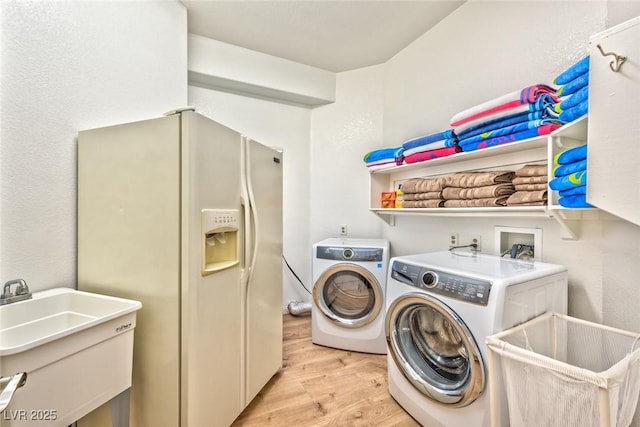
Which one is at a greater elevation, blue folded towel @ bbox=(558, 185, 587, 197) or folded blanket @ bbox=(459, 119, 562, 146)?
folded blanket @ bbox=(459, 119, 562, 146)

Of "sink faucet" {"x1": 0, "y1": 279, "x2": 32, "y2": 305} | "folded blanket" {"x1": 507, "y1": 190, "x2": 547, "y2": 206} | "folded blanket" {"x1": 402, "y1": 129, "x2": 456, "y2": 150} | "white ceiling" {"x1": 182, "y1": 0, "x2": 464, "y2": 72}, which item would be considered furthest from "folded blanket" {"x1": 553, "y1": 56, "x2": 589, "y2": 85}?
"sink faucet" {"x1": 0, "y1": 279, "x2": 32, "y2": 305}

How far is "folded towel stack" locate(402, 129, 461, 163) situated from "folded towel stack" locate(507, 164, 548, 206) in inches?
17.2

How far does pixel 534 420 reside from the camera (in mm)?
1016

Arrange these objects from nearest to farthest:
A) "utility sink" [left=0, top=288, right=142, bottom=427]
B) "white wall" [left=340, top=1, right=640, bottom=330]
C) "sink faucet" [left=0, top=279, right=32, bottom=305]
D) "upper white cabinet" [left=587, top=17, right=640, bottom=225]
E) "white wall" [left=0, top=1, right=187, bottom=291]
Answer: "utility sink" [left=0, top=288, right=142, bottom=427] < "upper white cabinet" [left=587, top=17, right=640, bottom=225] < "sink faucet" [left=0, top=279, right=32, bottom=305] < "white wall" [left=0, top=1, right=187, bottom=291] < "white wall" [left=340, top=1, right=640, bottom=330]

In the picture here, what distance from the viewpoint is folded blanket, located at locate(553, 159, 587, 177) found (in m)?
1.15

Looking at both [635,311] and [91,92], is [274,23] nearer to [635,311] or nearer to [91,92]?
[91,92]

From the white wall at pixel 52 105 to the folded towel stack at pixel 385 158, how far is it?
70.0 inches

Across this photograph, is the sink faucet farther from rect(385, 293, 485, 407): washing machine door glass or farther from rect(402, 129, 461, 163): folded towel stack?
rect(402, 129, 461, 163): folded towel stack

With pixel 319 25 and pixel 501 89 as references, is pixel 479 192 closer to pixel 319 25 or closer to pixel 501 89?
pixel 501 89

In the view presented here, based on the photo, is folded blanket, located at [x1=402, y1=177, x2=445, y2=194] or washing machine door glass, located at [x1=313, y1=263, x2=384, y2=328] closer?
folded blanket, located at [x1=402, y1=177, x2=445, y2=194]

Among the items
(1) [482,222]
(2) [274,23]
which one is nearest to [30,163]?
(2) [274,23]

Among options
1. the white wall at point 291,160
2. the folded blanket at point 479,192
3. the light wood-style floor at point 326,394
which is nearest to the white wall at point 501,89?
the folded blanket at point 479,192

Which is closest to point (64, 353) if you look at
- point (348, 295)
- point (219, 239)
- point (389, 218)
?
point (219, 239)

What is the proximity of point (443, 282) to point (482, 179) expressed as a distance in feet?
2.37
